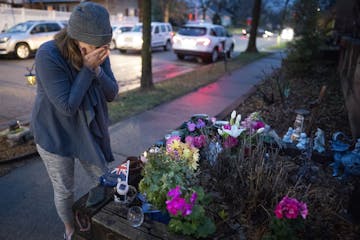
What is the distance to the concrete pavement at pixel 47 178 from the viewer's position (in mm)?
2672

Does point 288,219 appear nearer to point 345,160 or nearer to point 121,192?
point 121,192

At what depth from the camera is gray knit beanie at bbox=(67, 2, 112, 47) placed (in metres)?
1.65

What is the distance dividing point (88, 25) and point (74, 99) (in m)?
0.44

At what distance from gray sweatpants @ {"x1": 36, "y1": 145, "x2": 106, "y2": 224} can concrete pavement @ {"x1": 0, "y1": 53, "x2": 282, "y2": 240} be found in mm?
591

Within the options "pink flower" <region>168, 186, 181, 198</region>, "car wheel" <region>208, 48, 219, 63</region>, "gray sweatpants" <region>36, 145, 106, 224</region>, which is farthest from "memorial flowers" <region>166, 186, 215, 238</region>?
"car wheel" <region>208, 48, 219, 63</region>

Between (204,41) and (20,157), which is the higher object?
(204,41)

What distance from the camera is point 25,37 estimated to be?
12.4 meters

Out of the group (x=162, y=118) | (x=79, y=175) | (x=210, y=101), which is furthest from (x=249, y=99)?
(x=79, y=175)

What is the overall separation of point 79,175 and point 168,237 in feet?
7.04

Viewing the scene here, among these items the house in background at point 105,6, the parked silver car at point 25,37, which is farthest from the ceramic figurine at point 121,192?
the house in background at point 105,6

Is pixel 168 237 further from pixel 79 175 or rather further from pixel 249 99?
pixel 249 99

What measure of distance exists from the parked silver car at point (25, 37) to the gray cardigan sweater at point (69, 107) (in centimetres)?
1201

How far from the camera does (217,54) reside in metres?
14.2

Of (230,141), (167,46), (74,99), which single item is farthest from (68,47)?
(167,46)
